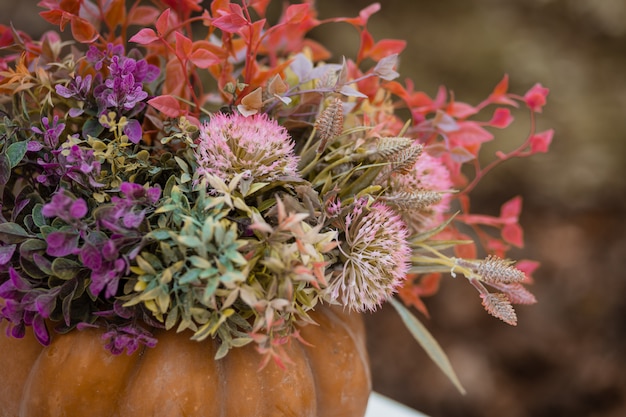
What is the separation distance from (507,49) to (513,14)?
6.1 inches

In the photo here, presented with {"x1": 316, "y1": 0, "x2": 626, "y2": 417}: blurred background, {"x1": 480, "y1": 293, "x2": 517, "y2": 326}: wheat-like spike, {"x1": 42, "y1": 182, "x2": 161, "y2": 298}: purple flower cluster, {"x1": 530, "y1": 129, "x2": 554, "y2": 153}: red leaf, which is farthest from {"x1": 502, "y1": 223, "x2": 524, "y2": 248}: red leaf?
{"x1": 316, "y1": 0, "x2": 626, "y2": 417}: blurred background

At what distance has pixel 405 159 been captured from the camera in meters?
0.59

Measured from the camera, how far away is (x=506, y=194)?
2160 millimetres

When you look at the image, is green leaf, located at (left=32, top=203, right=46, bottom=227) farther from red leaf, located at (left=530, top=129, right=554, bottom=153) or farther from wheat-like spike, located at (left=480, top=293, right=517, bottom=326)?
red leaf, located at (left=530, top=129, right=554, bottom=153)

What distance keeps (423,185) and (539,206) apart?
1579 mm

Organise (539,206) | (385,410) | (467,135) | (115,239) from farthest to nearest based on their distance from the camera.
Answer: (539,206) < (385,410) < (467,135) < (115,239)

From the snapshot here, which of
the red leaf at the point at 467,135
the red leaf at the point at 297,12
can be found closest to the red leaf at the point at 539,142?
the red leaf at the point at 467,135

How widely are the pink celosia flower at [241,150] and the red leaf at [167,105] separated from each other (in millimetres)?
43

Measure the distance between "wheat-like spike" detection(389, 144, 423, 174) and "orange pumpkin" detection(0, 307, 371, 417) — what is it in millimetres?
189

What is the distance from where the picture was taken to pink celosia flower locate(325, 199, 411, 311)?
0.56 meters

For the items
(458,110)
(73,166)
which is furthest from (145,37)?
(458,110)

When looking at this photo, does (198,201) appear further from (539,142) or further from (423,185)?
(539,142)

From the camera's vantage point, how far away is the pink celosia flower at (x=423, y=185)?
0.64 m

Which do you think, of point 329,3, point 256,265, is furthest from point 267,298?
point 329,3
